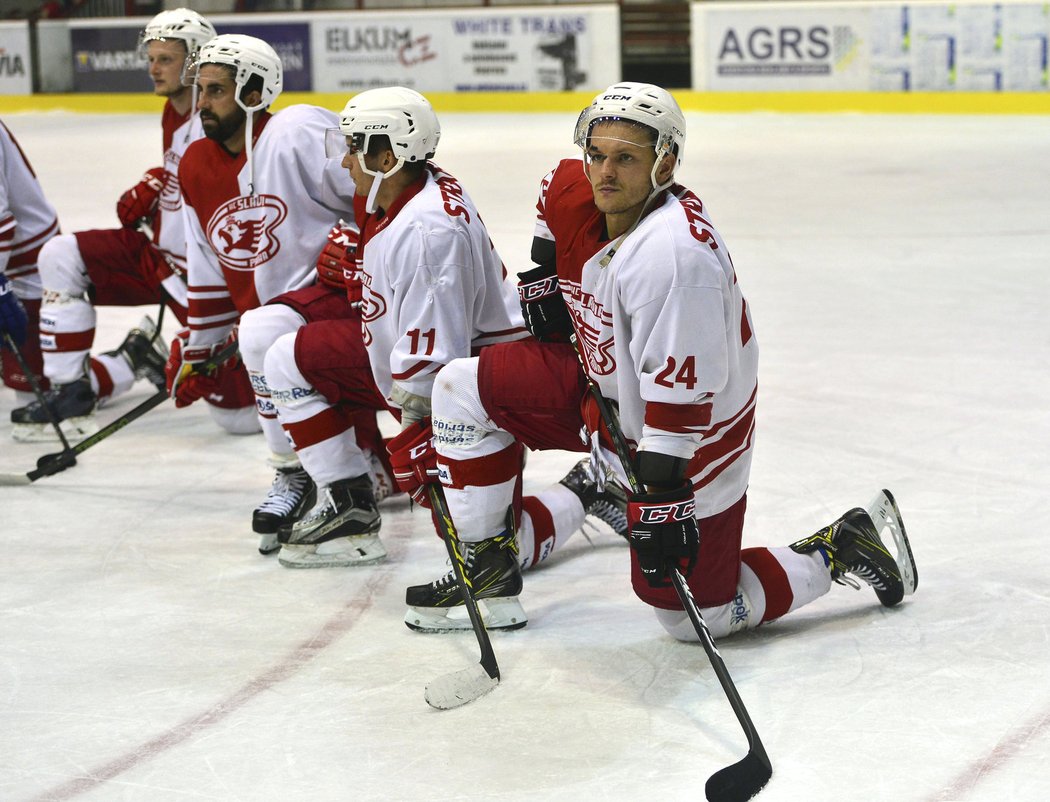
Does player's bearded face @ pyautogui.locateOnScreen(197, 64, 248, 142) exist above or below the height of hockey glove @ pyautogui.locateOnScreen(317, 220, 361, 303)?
above

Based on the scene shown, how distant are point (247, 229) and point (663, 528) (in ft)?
5.54

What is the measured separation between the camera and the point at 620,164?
2479mm

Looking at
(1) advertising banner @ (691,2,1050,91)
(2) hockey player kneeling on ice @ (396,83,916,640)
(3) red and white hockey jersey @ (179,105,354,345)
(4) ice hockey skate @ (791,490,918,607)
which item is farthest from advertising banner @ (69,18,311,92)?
(4) ice hockey skate @ (791,490,918,607)

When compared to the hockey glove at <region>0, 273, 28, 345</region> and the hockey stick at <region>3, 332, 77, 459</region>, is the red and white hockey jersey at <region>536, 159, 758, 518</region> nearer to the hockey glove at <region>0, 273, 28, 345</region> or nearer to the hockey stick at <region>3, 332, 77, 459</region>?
the hockey stick at <region>3, 332, 77, 459</region>

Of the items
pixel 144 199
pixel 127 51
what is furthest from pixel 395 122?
pixel 127 51

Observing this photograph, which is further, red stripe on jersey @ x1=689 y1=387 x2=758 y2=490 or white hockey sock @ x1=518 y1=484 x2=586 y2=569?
white hockey sock @ x1=518 y1=484 x2=586 y2=569

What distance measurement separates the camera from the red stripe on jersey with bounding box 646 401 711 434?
2395 millimetres

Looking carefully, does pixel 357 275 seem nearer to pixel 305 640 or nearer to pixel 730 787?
pixel 305 640

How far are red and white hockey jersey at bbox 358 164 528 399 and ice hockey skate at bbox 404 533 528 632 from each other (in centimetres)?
35

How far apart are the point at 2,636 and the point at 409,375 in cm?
95

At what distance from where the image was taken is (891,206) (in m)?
7.74

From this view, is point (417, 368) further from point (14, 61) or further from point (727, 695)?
point (14, 61)

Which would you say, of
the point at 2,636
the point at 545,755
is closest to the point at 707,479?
the point at 545,755

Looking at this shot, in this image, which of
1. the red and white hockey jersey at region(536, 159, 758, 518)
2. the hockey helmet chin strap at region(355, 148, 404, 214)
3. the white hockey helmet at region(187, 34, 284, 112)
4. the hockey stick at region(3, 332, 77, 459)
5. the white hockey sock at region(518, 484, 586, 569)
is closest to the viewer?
the red and white hockey jersey at region(536, 159, 758, 518)
